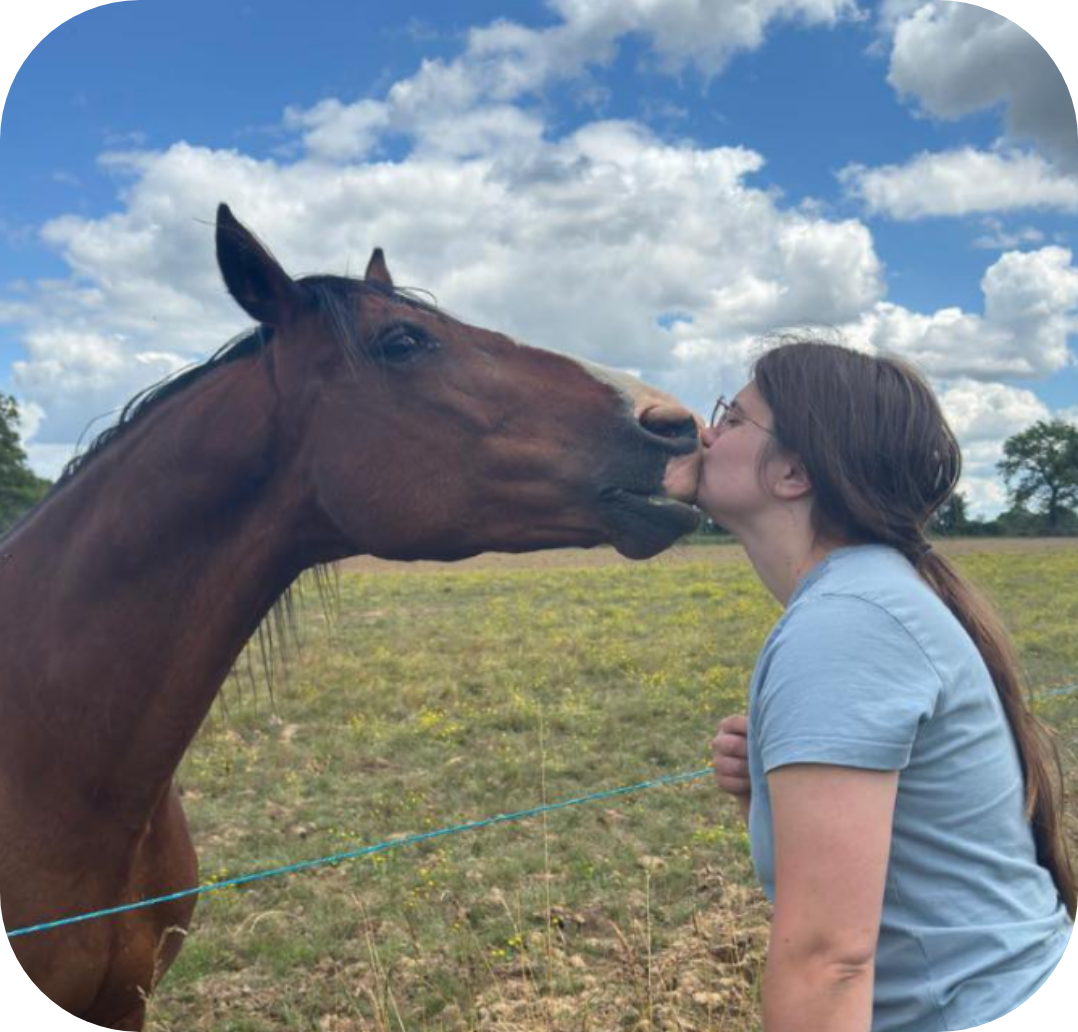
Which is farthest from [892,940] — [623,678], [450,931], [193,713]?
[623,678]

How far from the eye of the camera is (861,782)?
1.38 meters

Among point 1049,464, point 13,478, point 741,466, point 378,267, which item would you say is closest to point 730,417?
point 741,466

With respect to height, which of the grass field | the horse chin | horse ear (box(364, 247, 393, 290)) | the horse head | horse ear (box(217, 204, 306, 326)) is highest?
horse ear (box(364, 247, 393, 290))

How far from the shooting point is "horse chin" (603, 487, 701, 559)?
108 inches

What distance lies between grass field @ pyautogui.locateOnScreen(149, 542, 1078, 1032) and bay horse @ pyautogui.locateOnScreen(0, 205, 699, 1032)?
1.80 ft

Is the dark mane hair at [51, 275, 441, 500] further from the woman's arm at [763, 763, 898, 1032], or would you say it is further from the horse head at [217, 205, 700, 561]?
the woman's arm at [763, 763, 898, 1032]

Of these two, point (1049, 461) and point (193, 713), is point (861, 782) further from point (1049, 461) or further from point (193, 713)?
point (1049, 461)

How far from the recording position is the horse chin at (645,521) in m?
2.74

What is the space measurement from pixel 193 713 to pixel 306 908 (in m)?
3.65

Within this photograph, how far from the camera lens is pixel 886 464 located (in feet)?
5.70

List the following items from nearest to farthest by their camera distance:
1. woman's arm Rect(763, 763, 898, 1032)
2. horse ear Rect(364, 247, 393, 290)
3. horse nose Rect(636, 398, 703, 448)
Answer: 1. woman's arm Rect(763, 763, 898, 1032)
2. horse nose Rect(636, 398, 703, 448)
3. horse ear Rect(364, 247, 393, 290)

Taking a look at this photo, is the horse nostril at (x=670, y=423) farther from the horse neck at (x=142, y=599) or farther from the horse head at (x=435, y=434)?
the horse neck at (x=142, y=599)

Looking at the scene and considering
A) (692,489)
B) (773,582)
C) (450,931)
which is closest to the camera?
(773,582)

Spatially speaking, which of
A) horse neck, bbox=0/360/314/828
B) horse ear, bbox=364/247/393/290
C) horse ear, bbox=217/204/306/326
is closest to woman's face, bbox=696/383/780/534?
horse neck, bbox=0/360/314/828
